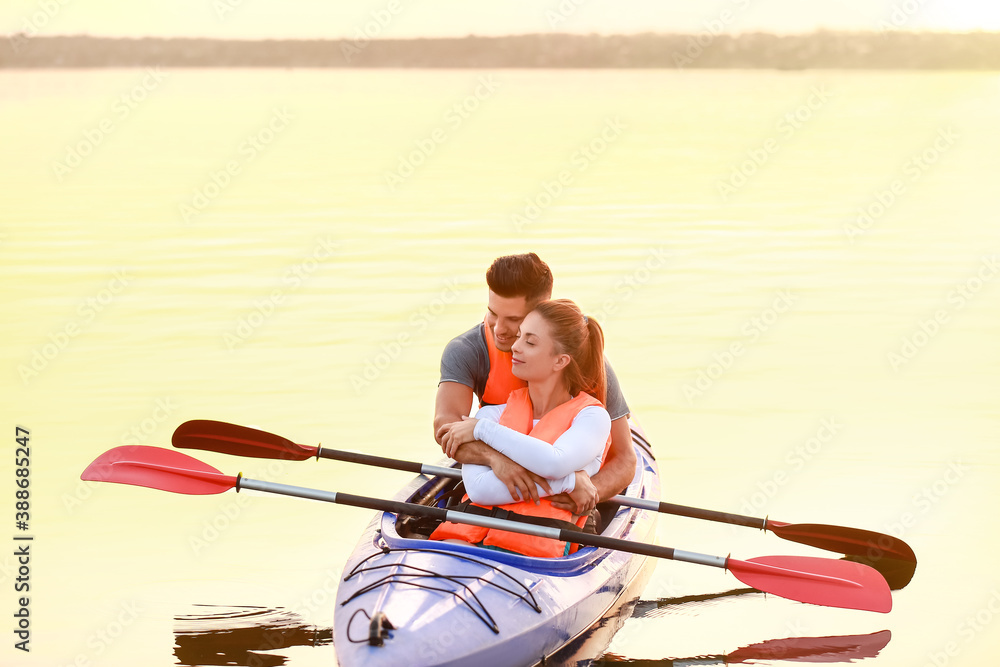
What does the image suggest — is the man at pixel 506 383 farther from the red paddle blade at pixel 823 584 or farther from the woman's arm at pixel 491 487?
the red paddle blade at pixel 823 584

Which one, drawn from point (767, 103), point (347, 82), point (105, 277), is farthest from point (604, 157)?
point (347, 82)

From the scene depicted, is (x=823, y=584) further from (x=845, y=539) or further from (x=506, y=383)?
→ (x=506, y=383)

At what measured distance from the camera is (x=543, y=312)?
407cm

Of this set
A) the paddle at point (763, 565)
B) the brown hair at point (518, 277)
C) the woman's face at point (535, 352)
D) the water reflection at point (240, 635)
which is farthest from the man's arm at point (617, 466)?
the water reflection at point (240, 635)

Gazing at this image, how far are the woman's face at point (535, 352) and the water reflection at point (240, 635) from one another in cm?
131

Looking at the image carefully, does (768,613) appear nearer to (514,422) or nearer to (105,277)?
(514,422)

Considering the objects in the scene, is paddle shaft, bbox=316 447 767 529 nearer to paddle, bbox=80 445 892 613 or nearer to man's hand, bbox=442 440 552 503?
paddle, bbox=80 445 892 613

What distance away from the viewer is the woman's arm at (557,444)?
397 cm

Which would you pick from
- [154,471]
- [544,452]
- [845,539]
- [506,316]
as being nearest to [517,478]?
[544,452]

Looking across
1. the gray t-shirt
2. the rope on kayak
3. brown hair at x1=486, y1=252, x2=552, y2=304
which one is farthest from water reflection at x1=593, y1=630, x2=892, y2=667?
brown hair at x1=486, y1=252, x2=552, y2=304

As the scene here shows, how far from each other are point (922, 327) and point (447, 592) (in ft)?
20.4

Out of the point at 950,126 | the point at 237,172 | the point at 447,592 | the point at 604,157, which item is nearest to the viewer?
the point at 447,592

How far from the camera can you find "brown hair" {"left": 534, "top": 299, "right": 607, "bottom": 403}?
407 cm

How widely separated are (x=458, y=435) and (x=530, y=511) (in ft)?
1.20
